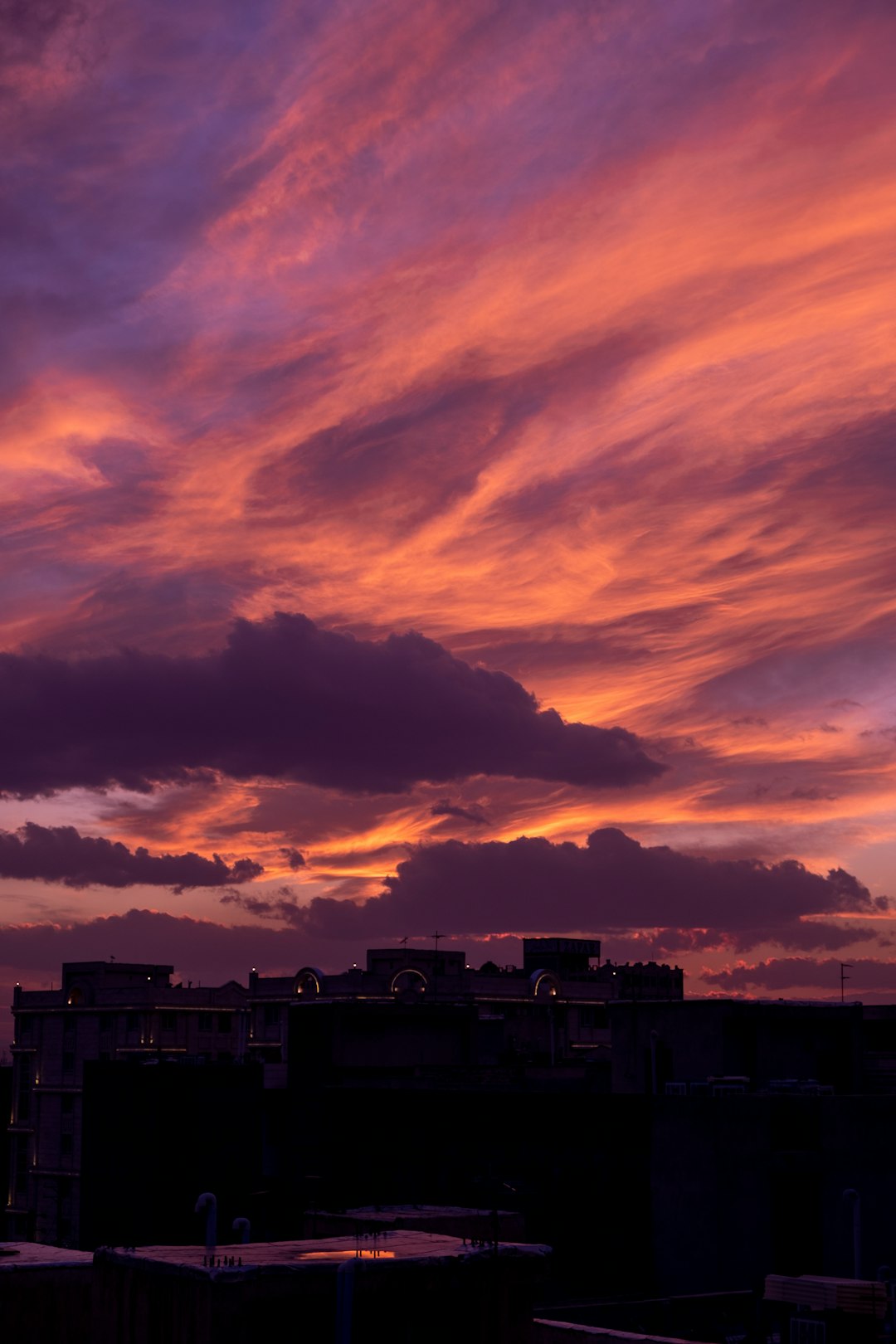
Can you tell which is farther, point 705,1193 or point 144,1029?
point 144,1029

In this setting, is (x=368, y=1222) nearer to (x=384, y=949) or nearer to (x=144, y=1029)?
(x=144, y=1029)

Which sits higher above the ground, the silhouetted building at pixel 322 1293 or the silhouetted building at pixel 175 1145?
the silhouetted building at pixel 322 1293

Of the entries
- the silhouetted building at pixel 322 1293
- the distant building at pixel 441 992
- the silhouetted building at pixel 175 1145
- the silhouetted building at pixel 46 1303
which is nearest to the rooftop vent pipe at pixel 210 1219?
the silhouetted building at pixel 322 1293

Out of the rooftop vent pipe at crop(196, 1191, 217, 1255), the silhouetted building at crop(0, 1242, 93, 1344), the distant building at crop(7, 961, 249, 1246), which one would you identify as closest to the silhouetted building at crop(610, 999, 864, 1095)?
the silhouetted building at crop(0, 1242, 93, 1344)

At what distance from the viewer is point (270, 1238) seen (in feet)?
277

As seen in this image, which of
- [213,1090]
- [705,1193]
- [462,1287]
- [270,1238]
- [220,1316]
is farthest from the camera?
[213,1090]

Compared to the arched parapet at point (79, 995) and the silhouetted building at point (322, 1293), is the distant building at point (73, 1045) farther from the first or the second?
the silhouetted building at point (322, 1293)

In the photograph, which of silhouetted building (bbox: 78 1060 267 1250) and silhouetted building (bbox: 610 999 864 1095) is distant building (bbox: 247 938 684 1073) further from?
silhouetted building (bbox: 610 999 864 1095)

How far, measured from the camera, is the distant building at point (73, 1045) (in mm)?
126875

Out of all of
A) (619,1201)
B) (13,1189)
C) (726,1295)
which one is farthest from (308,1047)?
(13,1189)

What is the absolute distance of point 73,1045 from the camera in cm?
13700

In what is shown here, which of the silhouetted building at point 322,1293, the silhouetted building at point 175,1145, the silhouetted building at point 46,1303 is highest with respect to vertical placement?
the silhouetted building at point 322,1293

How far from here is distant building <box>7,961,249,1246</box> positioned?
127 metres

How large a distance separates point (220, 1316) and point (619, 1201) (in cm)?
3505
